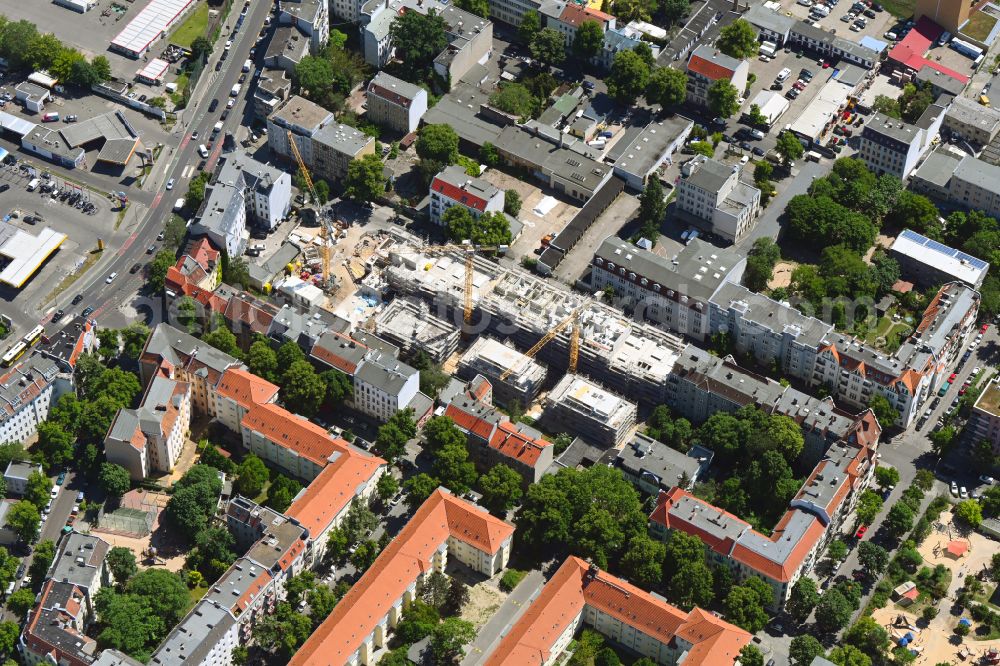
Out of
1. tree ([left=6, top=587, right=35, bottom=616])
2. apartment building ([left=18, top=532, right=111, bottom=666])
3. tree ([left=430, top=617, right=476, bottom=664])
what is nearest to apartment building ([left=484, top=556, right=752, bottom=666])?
tree ([left=430, top=617, right=476, bottom=664])

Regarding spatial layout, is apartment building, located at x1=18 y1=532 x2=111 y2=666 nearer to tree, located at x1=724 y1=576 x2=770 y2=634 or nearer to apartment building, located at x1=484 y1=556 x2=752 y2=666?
apartment building, located at x1=484 y1=556 x2=752 y2=666

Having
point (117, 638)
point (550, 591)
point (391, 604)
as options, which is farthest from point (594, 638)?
point (117, 638)

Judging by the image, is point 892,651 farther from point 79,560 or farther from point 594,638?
point 79,560

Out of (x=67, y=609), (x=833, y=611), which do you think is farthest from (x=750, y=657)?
(x=67, y=609)

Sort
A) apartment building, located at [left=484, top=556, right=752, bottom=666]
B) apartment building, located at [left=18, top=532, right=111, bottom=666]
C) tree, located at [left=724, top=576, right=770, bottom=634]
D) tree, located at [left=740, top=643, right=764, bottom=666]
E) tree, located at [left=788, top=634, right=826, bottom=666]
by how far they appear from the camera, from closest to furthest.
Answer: apartment building, located at [left=18, top=532, right=111, bottom=666]
apartment building, located at [left=484, top=556, right=752, bottom=666]
tree, located at [left=740, top=643, right=764, bottom=666]
tree, located at [left=788, top=634, right=826, bottom=666]
tree, located at [left=724, top=576, right=770, bottom=634]

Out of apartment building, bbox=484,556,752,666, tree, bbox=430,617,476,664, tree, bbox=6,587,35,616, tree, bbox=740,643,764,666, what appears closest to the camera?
apartment building, bbox=484,556,752,666

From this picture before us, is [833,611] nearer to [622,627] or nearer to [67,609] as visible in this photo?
[622,627]

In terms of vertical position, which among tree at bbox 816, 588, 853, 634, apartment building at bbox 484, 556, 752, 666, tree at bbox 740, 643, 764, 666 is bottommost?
apartment building at bbox 484, 556, 752, 666
